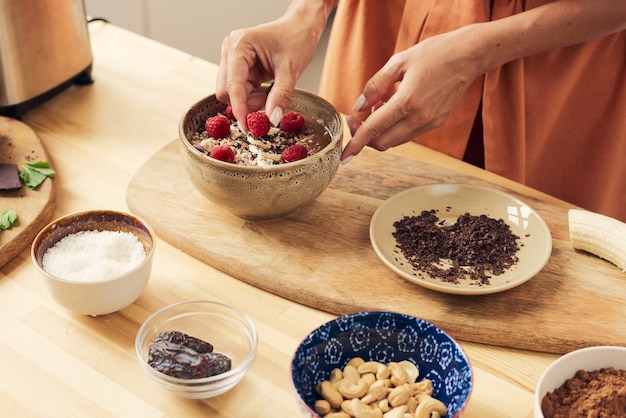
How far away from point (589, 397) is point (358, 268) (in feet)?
1.60

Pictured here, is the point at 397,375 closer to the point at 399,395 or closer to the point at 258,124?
the point at 399,395

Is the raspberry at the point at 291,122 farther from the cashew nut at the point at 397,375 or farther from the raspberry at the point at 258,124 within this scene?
the cashew nut at the point at 397,375

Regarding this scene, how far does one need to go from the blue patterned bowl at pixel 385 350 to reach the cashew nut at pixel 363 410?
0.06 metres

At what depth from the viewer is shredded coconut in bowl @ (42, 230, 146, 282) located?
125 cm

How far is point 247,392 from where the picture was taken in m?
1.18

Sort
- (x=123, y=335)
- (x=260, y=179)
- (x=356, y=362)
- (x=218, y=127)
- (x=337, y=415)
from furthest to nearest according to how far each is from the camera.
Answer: (x=218, y=127) < (x=260, y=179) < (x=123, y=335) < (x=356, y=362) < (x=337, y=415)

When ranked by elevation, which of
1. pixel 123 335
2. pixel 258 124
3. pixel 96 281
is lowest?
pixel 123 335

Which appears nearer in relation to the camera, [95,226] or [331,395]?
[331,395]

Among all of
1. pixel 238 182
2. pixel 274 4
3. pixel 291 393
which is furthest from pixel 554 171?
pixel 274 4

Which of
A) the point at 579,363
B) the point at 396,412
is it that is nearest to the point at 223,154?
the point at 396,412

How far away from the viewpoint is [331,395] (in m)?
1.10

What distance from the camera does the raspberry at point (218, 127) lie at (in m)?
1.50

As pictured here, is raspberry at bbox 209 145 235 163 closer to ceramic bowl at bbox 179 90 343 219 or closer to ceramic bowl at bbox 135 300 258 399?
ceramic bowl at bbox 179 90 343 219

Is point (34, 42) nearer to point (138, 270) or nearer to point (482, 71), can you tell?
point (138, 270)
